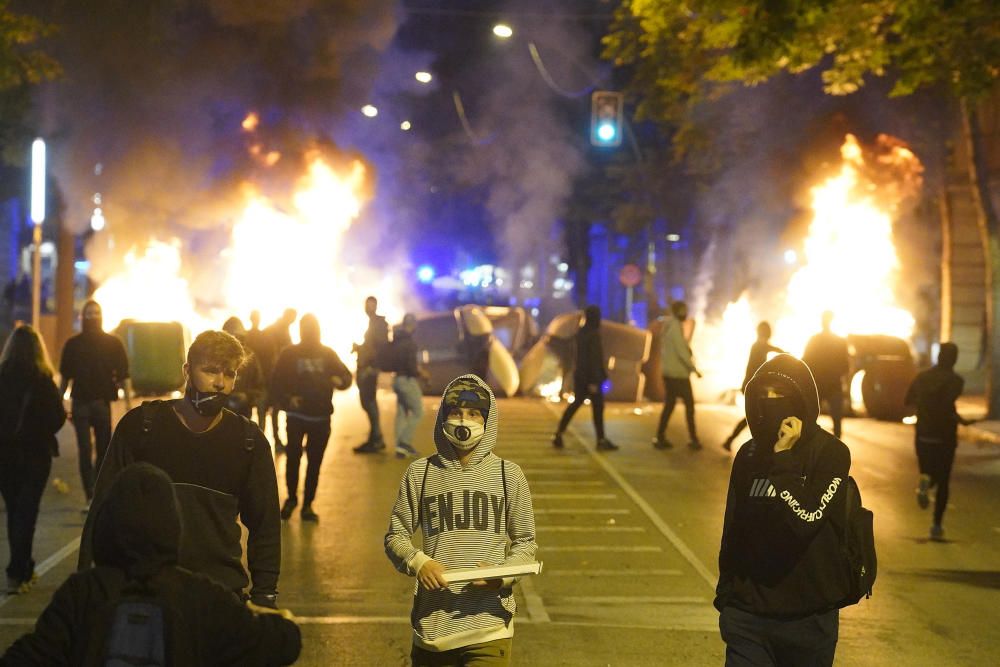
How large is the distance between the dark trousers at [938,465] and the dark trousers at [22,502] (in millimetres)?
6516

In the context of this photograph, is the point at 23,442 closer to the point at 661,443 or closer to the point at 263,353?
the point at 263,353

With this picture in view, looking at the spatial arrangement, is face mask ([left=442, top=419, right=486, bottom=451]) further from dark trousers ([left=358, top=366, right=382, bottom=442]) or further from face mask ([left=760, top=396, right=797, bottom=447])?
dark trousers ([left=358, top=366, right=382, bottom=442])

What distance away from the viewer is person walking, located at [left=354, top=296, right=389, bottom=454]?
46.1 ft

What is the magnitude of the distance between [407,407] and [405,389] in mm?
212

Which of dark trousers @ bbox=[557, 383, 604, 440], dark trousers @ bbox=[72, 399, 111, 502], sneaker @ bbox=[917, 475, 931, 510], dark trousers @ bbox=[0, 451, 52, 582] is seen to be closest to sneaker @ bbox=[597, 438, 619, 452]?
dark trousers @ bbox=[557, 383, 604, 440]

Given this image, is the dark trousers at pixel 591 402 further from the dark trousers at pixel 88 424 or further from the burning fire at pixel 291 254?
the burning fire at pixel 291 254

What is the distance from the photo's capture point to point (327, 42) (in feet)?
109

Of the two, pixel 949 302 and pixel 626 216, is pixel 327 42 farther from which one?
pixel 949 302

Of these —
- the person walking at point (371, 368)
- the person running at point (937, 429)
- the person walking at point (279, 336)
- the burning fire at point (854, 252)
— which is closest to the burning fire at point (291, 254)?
the burning fire at point (854, 252)

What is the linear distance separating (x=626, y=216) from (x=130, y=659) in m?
38.3

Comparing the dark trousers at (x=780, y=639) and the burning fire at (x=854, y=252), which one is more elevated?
the burning fire at (x=854, y=252)

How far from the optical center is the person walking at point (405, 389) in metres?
13.9

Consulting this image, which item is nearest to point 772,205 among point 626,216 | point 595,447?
point 626,216

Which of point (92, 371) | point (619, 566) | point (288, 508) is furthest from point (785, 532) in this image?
point (92, 371)
